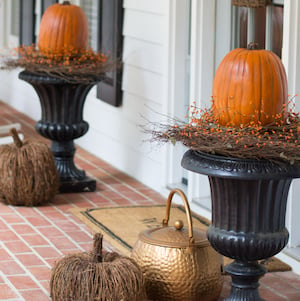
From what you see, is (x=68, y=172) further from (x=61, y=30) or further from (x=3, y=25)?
(x=3, y=25)

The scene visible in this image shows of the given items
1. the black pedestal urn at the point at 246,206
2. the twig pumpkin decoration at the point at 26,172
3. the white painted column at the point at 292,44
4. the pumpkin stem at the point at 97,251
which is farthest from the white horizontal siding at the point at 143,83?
the black pedestal urn at the point at 246,206

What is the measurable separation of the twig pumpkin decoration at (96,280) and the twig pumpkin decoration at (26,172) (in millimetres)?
1863

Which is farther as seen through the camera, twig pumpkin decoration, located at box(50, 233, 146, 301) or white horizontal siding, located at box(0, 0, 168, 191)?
white horizontal siding, located at box(0, 0, 168, 191)

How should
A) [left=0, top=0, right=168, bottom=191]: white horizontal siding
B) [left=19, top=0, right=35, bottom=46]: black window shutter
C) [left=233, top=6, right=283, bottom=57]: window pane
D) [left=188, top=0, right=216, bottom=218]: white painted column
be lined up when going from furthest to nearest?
[left=19, top=0, right=35, bottom=46]: black window shutter, [left=0, top=0, right=168, bottom=191]: white horizontal siding, [left=188, top=0, right=216, bottom=218]: white painted column, [left=233, top=6, right=283, bottom=57]: window pane

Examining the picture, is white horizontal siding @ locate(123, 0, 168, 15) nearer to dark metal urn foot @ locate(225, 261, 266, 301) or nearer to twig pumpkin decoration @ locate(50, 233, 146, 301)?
twig pumpkin decoration @ locate(50, 233, 146, 301)

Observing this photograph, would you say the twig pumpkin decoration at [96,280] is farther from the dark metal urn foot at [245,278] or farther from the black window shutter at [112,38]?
the black window shutter at [112,38]

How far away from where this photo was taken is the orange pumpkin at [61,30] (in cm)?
564

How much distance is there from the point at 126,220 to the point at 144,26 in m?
1.66

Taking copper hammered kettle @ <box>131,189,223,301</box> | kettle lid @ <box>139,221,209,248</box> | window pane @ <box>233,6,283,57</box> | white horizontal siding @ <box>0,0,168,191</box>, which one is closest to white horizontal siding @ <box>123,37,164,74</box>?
white horizontal siding @ <box>0,0,168,191</box>

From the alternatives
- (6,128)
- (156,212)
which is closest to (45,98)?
(156,212)

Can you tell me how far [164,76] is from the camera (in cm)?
573

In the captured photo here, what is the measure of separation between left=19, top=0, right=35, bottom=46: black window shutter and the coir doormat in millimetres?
3792

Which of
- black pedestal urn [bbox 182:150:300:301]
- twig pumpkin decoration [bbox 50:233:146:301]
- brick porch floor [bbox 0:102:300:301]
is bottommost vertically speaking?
brick porch floor [bbox 0:102:300:301]

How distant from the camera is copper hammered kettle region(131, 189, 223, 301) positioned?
3598 millimetres
